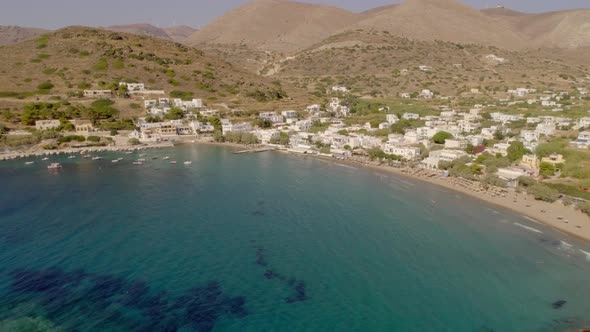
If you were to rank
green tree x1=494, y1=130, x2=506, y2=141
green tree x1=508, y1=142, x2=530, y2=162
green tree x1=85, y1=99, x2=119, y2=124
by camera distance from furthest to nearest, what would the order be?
green tree x1=85, y1=99, x2=119, y2=124 < green tree x1=494, y1=130, x2=506, y2=141 < green tree x1=508, y1=142, x2=530, y2=162

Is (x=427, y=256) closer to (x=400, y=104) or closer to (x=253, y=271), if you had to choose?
(x=253, y=271)

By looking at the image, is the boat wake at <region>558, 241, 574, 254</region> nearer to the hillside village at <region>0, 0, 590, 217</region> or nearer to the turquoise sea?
the turquoise sea

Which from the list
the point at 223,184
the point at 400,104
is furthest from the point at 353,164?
the point at 400,104

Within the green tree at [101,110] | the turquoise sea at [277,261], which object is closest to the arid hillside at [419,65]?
the green tree at [101,110]

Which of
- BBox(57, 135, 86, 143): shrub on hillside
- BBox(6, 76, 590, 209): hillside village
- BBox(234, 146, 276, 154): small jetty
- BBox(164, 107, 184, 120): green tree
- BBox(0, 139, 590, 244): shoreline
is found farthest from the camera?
BBox(164, 107, 184, 120): green tree

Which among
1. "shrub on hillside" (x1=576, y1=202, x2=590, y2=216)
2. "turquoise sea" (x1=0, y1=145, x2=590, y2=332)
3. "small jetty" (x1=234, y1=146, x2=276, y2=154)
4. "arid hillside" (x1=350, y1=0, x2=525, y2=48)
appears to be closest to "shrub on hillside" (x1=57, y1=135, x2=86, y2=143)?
"turquoise sea" (x1=0, y1=145, x2=590, y2=332)
